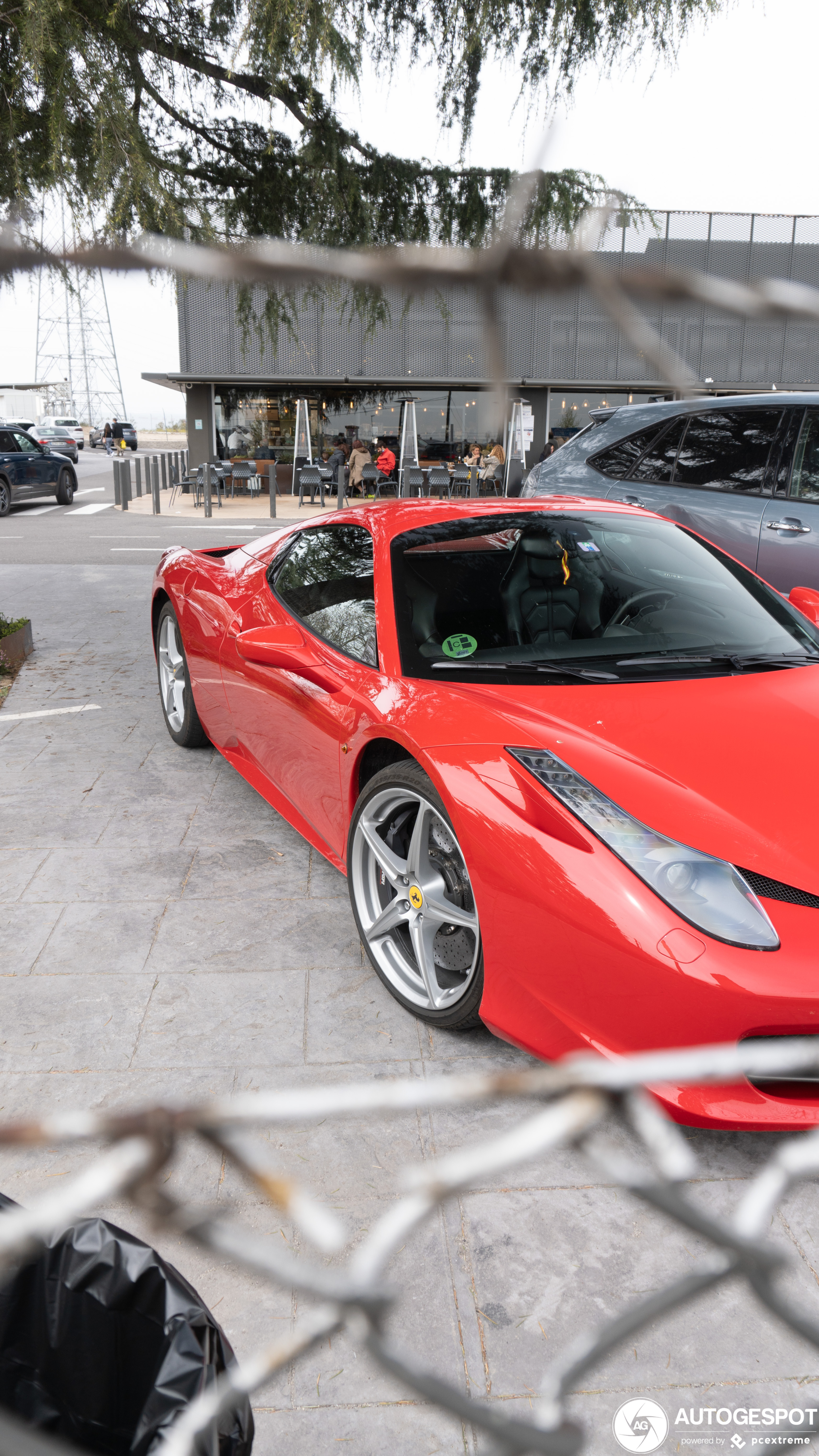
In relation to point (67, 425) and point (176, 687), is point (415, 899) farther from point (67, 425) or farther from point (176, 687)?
point (67, 425)

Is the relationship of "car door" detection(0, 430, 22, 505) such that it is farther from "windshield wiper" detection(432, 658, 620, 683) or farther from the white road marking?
"windshield wiper" detection(432, 658, 620, 683)

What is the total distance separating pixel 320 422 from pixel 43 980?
26.8 metres

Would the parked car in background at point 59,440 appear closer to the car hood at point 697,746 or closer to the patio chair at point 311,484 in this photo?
the patio chair at point 311,484

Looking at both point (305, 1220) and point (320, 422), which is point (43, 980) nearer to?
point (305, 1220)

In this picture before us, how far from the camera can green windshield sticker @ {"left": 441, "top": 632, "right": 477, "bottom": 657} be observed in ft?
10.1

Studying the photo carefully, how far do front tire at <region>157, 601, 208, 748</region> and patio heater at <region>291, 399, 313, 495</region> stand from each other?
2034 centimetres

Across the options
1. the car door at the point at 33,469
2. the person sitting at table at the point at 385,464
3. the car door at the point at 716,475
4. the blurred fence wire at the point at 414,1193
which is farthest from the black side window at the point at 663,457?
the person sitting at table at the point at 385,464

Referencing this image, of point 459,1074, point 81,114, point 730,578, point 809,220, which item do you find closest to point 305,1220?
point 459,1074

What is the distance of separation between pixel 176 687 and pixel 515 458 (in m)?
17.0

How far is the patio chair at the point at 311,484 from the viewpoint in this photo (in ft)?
74.8

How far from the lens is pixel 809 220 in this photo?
78.2 ft

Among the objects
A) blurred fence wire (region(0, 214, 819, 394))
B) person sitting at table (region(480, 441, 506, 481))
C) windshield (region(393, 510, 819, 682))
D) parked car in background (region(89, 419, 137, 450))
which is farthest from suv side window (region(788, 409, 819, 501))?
parked car in background (region(89, 419, 137, 450))

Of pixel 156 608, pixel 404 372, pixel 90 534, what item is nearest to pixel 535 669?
pixel 156 608

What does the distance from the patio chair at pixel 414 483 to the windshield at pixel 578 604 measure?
61.5 ft
